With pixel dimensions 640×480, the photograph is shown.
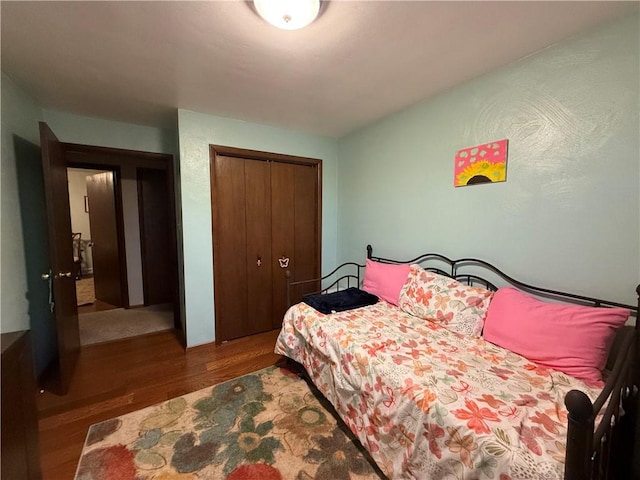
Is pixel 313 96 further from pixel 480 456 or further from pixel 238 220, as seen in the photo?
pixel 480 456

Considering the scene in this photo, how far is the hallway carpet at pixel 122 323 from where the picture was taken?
3.01 m

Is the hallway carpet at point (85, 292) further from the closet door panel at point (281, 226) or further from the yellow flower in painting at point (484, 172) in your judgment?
the yellow flower in painting at point (484, 172)

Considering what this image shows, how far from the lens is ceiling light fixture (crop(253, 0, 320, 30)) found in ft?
3.85

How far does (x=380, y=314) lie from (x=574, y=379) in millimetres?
1105

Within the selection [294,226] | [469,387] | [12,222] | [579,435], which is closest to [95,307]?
[12,222]

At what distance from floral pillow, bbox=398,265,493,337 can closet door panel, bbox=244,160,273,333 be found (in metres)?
1.58

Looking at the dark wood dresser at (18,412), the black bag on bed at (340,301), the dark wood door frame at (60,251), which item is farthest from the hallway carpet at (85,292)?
the black bag on bed at (340,301)

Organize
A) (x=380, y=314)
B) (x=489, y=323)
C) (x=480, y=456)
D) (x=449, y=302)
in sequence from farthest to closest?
(x=380, y=314) < (x=449, y=302) < (x=489, y=323) < (x=480, y=456)

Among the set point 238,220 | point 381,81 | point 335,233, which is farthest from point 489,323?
point 238,220

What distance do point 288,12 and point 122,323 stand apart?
3879mm

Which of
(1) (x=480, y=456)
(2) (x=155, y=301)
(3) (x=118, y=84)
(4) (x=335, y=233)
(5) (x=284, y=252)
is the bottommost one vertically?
(2) (x=155, y=301)

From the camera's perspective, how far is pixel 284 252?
314 centimetres

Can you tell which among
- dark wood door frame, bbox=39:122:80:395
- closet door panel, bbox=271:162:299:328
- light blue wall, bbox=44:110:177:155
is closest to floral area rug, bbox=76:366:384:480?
dark wood door frame, bbox=39:122:80:395

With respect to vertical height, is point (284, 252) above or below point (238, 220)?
below
